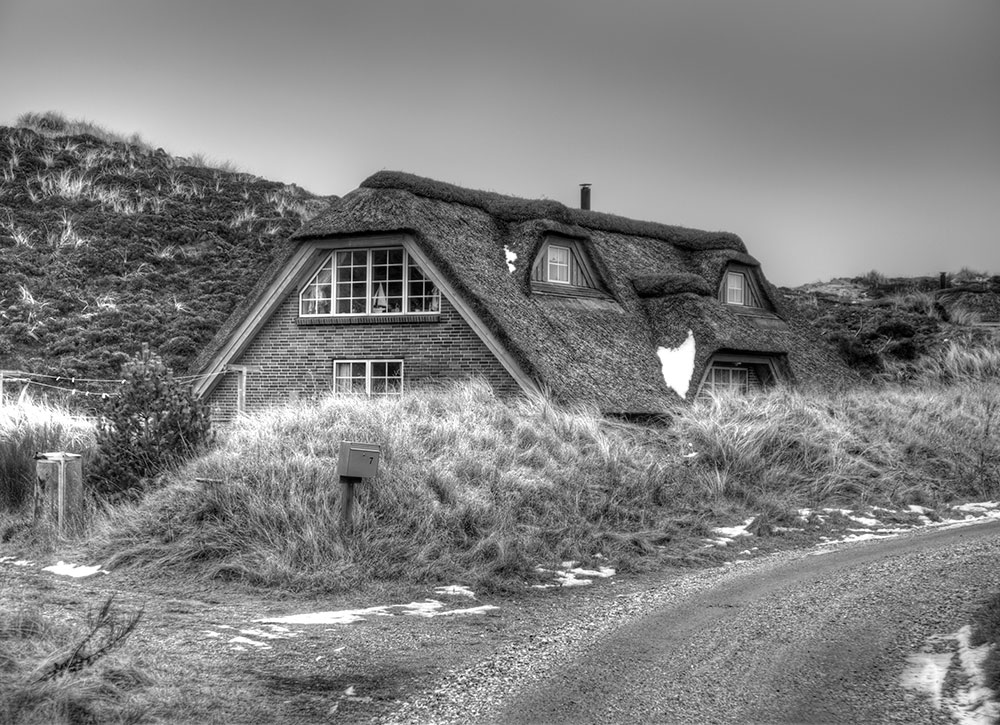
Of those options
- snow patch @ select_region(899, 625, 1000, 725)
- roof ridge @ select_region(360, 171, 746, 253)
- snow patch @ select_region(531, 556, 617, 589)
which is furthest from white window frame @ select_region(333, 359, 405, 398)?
snow patch @ select_region(899, 625, 1000, 725)

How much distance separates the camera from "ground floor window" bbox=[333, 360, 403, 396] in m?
24.9

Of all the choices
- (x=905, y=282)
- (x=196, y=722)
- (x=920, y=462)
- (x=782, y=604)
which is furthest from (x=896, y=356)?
(x=196, y=722)

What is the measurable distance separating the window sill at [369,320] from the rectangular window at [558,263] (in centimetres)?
381

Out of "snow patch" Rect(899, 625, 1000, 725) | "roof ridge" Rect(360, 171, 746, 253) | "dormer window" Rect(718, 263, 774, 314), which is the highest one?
"roof ridge" Rect(360, 171, 746, 253)

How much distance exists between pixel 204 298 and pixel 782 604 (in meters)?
35.0

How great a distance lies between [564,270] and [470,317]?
193 inches

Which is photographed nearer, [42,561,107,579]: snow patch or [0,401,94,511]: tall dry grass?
[42,561,107,579]: snow patch

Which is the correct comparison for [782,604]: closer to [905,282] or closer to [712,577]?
[712,577]

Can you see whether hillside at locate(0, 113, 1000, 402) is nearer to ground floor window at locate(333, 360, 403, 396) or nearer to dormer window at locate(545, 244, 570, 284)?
ground floor window at locate(333, 360, 403, 396)

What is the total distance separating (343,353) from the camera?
1000 inches

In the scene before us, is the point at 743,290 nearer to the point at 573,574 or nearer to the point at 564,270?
the point at 564,270

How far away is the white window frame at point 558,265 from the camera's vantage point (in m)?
26.8

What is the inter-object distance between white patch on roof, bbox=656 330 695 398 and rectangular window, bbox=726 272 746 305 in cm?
557

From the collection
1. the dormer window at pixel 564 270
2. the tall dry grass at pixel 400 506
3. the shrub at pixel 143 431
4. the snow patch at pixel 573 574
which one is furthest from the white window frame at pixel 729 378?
the snow patch at pixel 573 574
